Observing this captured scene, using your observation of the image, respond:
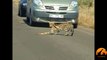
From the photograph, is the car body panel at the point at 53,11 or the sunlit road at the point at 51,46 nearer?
the sunlit road at the point at 51,46

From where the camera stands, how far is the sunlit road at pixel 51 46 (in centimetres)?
1173

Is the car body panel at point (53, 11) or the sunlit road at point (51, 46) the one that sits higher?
the car body panel at point (53, 11)

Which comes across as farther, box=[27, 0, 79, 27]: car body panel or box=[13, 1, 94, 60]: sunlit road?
box=[27, 0, 79, 27]: car body panel

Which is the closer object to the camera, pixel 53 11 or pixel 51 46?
pixel 51 46

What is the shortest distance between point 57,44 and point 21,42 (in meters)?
1.23

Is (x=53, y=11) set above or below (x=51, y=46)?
above

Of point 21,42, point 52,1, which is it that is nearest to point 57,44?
point 21,42

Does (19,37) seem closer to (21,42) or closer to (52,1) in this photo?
(21,42)

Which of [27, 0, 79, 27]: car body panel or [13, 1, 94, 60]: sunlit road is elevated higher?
[27, 0, 79, 27]: car body panel

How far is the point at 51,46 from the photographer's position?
45.3 feet

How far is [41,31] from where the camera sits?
1822cm

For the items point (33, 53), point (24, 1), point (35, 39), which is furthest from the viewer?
point (24, 1)

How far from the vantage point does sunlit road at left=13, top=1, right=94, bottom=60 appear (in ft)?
38.5
